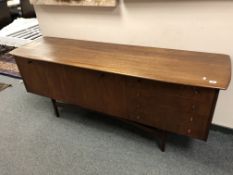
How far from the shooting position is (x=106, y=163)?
165 centimetres

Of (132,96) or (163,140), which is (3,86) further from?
(163,140)

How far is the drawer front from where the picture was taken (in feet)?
4.03

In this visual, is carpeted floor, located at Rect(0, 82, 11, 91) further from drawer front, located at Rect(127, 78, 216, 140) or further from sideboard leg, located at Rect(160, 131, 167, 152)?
sideboard leg, located at Rect(160, 131, 167, 152)

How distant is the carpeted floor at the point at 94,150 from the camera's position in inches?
62.7

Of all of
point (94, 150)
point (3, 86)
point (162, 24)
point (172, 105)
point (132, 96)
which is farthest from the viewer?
point (3, 86)

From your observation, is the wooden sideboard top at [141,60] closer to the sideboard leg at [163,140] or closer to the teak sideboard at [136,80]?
the teak sideboard at [136,80]

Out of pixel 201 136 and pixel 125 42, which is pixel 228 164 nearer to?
pixel 201 136

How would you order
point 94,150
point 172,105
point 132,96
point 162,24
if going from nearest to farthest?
point 172,105, point 132,96, point 162,24, point 94,150

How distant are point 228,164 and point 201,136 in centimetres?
44

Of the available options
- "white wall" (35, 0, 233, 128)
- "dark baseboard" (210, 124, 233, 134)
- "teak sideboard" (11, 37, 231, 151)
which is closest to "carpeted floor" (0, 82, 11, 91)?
"teak sideboard" (11, 37, 231, 151)

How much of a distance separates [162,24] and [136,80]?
0.53 metres

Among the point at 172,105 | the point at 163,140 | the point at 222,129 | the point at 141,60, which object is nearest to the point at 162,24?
the point at 141,60

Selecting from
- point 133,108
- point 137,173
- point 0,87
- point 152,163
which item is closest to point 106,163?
point 137,173

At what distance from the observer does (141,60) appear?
147 cm
